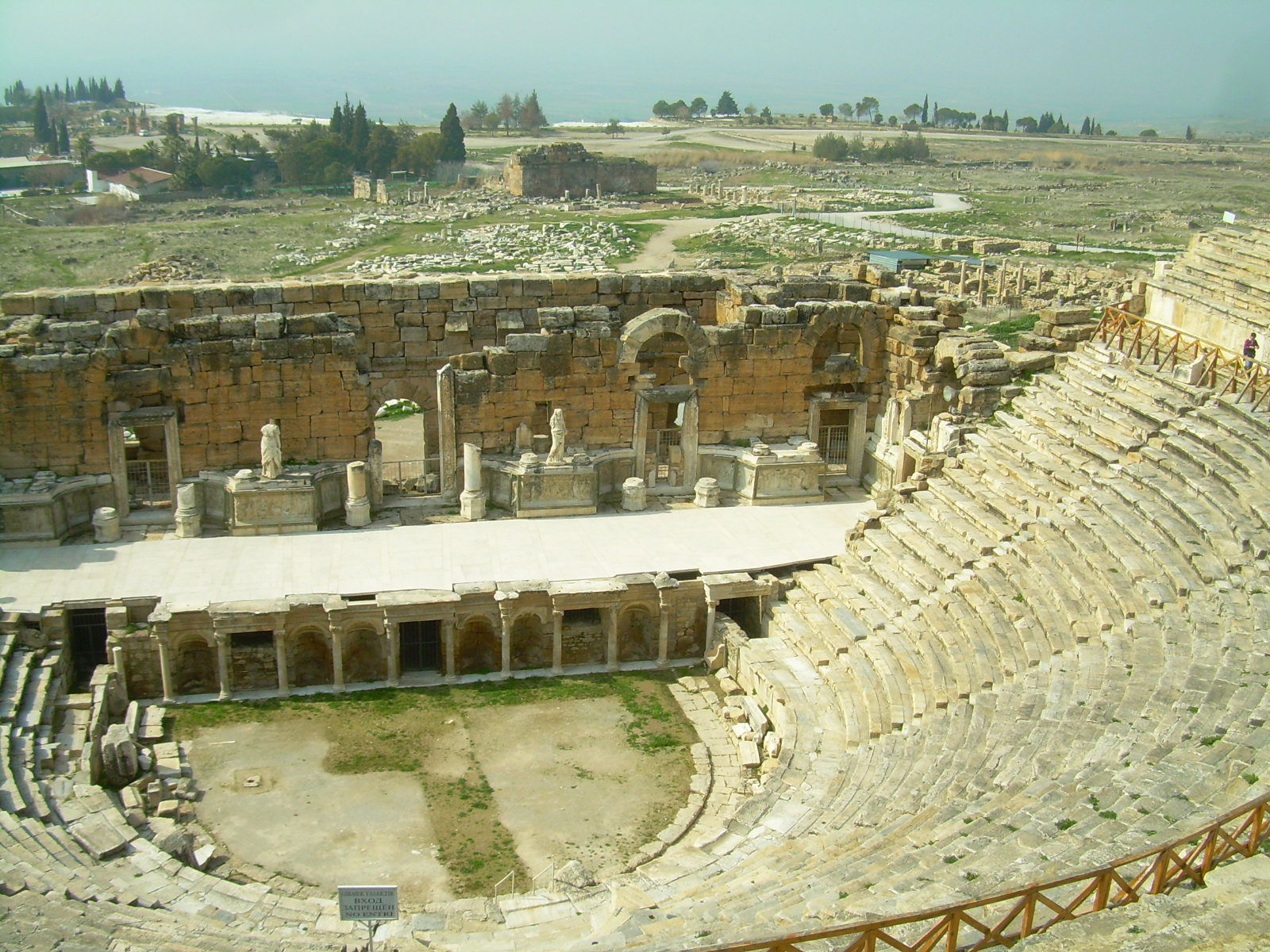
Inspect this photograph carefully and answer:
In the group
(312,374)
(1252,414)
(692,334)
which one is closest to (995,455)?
(1252,414)

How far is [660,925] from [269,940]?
3.86m

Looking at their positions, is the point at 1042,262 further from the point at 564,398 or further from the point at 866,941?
the point at 866,941

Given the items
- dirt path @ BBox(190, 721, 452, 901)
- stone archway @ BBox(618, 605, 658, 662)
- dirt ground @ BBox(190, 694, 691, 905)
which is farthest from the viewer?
stone archway @ BBox(618, 605, 658, 662)

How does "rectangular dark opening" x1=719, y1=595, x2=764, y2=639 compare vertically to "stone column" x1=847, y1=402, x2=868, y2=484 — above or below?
below

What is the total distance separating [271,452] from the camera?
2183cm

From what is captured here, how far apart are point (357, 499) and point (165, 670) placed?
15.5 feet

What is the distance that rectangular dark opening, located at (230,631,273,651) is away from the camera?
760 inches

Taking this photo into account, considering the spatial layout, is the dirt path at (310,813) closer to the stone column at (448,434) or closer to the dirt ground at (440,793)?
the dirt ground at (440,793)

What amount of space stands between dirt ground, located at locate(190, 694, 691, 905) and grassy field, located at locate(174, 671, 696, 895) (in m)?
0.03

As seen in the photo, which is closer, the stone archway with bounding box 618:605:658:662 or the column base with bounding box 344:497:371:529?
the stone archway with bounding box 618:605:658:662

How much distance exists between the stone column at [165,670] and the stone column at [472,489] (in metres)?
5.86

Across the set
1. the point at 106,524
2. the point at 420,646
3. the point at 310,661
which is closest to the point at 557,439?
the point at 420,646

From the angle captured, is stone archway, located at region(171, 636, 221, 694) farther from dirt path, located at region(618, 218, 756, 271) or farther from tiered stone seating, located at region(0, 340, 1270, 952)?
dirt path, located at region(618, 218, 756, 271)

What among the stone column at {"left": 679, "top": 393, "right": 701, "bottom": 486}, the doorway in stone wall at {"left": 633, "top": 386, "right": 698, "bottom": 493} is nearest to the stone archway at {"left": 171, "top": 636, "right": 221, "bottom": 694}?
the doorway in stone wall at {"left": 633, "top": 386, "right": 698, "bottom": 493}
